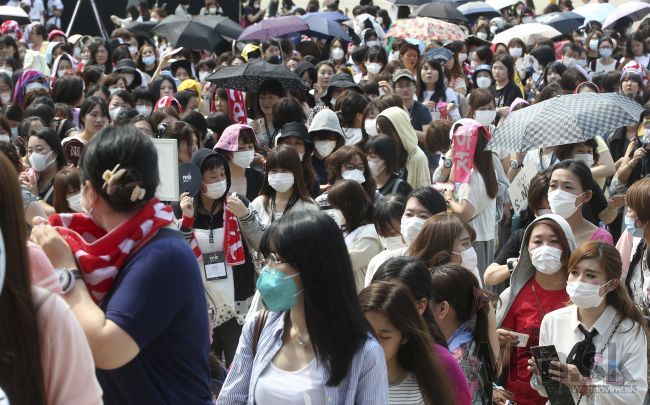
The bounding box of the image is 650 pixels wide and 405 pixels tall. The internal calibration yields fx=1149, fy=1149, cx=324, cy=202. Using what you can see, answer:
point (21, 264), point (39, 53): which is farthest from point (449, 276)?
point (39, 53)

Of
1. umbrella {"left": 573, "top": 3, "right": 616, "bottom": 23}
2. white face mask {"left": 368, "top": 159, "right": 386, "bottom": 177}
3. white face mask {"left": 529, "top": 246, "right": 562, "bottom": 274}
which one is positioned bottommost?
umbrella {"left": 573, "top": 3, "right": 616, "bottom": 23}

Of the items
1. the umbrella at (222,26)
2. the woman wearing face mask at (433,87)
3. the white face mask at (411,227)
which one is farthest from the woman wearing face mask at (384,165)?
the umbrella at (222,26)

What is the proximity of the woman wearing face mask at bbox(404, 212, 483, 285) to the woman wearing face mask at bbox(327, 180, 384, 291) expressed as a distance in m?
1.10

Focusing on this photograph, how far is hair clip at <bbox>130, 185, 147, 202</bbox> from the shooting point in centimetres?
329

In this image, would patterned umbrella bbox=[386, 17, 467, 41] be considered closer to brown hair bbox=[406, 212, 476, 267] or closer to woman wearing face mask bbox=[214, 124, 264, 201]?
woman wearing face mask bbox=[214, 124, 264, 201]

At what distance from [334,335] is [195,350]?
43 cm

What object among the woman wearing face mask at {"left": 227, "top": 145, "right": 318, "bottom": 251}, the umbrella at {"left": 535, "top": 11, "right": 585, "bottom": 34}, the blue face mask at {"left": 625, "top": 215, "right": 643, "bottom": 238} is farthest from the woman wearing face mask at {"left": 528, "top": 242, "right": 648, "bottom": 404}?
the umbrella at {"left": 535, "top": 11, "right": 585, "bottom": 34}

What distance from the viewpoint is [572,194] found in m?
7.07

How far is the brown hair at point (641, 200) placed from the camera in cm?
618

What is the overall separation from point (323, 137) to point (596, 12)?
15678 mm

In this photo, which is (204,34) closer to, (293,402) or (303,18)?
(303,18)

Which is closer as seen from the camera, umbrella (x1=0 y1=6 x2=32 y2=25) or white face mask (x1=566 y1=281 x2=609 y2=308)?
white face mask (x1=566 y1=281 x2=609 y2=308)

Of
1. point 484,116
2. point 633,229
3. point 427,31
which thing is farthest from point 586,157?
point 427,31

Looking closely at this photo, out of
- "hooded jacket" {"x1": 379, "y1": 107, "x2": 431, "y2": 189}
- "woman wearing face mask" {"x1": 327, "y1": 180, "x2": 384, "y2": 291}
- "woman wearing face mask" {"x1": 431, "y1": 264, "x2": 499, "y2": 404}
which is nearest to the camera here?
"woman wearing face mask" {"x1": 431, "y1": 264, "x2": 499, "y2": 404}
